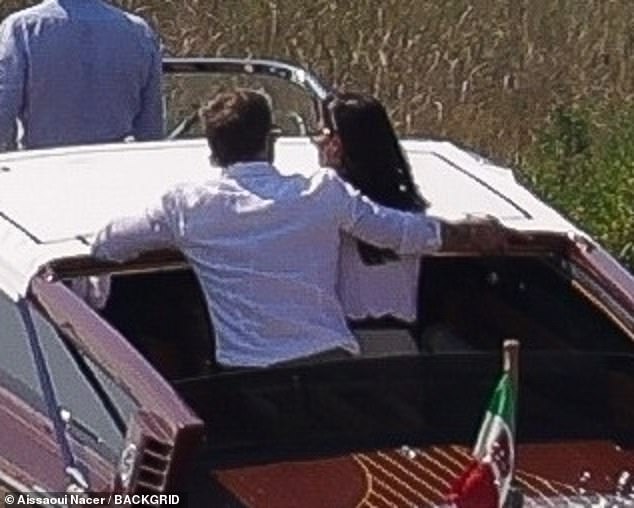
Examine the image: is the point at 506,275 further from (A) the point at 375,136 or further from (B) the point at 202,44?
(B) the point at 202,44

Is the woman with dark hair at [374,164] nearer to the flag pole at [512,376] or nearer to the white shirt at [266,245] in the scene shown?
the white shirt at [266,245]

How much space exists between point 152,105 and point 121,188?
167 cm

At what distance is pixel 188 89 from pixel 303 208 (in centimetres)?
300

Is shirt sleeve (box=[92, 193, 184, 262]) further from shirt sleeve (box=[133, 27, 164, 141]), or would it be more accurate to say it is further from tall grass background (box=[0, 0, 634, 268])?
tall grass background (box=[0, 0, 634, 268])

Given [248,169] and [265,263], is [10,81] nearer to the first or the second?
[248,169]

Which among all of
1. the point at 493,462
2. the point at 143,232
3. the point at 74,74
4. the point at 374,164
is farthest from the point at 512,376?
the point at 74,74

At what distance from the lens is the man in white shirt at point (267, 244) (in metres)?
5.10

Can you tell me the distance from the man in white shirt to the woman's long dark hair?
0.62 ft

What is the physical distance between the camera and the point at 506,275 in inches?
218

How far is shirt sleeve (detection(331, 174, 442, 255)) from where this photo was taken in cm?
523

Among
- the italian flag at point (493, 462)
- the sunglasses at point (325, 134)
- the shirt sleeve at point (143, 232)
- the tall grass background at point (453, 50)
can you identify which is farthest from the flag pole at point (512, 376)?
the tall grass background at point (453, 50)

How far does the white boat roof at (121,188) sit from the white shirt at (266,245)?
0.17 meters

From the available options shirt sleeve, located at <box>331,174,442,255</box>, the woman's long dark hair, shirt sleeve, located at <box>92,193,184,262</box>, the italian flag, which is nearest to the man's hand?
shirt sleeve, located at <box>331,174,442,255</box>

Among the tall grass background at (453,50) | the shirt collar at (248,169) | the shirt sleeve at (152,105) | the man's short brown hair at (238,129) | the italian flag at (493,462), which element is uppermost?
the man's short brown hair at (238,129)
